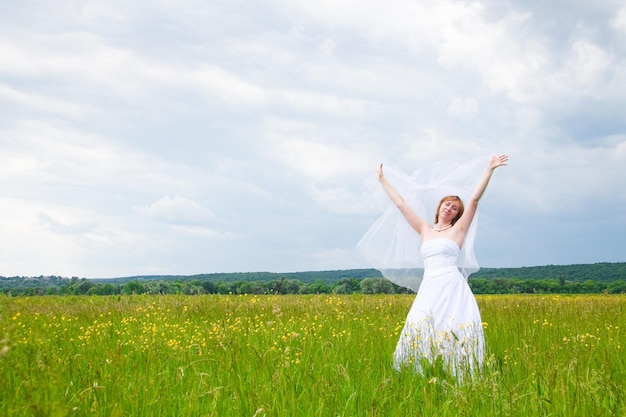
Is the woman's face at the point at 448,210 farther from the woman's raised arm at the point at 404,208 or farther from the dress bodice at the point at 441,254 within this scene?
the dress bodice at the point at 441,254

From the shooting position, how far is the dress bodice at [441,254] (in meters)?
7.85

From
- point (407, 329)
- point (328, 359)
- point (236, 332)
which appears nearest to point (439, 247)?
point (407, 329)

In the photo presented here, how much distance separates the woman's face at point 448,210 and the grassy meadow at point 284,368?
1930mm

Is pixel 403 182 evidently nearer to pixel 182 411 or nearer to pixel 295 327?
pixel 295 327

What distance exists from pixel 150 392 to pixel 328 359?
7.89ft

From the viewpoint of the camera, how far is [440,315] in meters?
7.34

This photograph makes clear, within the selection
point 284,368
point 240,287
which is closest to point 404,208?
point 284,368

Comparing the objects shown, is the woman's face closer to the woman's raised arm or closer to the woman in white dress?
the woman in white dress

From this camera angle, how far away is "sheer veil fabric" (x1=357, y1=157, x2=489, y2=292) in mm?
8703

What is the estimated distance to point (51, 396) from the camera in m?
3.72

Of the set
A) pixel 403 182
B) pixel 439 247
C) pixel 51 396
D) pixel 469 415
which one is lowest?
pixel 469 415

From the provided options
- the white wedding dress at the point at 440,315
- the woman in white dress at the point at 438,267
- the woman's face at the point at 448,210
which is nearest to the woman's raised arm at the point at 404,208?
the woman in white dress at the point at 438,267

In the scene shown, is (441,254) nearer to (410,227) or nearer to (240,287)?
(410,227)

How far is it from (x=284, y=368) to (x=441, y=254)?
325 centimetres
